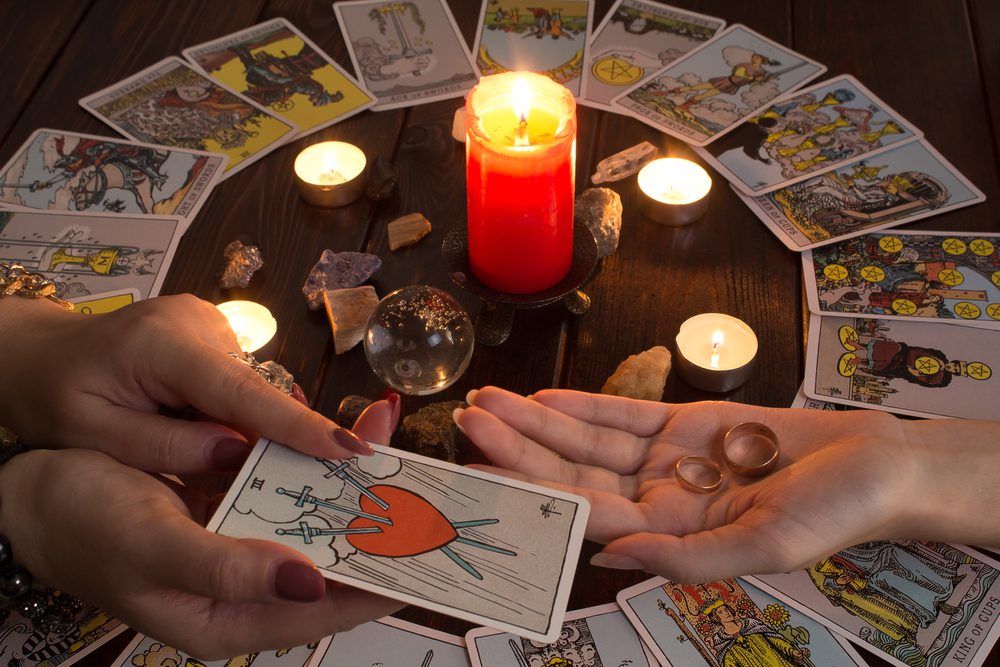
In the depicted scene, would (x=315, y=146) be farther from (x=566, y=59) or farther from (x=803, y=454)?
(x=803, y=454)

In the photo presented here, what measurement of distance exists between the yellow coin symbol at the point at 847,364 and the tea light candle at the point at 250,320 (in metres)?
0.83

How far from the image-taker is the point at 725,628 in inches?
40.9

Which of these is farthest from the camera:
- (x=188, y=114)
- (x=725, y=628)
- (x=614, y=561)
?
(x=188, y=114)

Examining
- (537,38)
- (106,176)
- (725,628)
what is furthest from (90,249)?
(725,628)

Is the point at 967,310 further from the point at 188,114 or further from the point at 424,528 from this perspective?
the point at 188,114

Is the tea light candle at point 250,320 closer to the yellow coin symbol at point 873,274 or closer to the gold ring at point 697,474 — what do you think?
the gold ring at point 697,474

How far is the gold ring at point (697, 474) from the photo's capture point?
1032 mm

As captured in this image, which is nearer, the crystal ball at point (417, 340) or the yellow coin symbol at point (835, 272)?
the crystal ball at point (417, 340)

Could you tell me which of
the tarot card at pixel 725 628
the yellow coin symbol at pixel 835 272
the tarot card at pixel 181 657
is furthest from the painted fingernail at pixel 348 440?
the yellow coin symbol at pixel 835 272

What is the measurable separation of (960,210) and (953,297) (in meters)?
0.21

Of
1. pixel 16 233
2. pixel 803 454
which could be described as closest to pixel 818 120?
pixel 803 454

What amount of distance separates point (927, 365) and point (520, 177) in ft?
2.17

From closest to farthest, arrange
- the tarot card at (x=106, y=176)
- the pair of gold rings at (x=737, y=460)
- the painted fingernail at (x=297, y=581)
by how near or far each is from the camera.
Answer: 1. the painted fingernail at (x=297, y=581)
2. the pair of gold rings at (x=737, y=460)
3. the tarot card at (x=106, y=176)

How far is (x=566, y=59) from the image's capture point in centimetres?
172
